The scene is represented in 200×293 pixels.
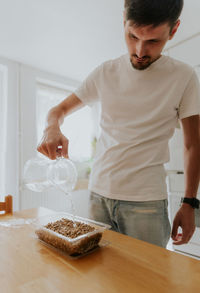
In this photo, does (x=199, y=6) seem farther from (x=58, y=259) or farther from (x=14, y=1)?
(x=58, y=259)

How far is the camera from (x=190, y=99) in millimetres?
828

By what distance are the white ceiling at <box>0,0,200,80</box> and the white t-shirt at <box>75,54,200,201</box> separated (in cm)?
134

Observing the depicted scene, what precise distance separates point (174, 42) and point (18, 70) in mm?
1882

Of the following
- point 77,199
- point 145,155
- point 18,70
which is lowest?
point 77,199

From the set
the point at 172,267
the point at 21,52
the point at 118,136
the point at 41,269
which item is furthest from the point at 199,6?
the point at 41,269

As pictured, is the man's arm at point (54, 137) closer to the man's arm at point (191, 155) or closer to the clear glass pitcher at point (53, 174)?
the clear glass pitcher at point (53, 174)

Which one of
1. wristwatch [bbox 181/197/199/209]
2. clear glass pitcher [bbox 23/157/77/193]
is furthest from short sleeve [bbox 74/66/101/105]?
wristwatch [bbox 181/197/199/209]

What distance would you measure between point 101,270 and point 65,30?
2222 millimetres

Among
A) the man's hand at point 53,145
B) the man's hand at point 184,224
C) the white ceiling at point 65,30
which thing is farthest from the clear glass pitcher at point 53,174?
the white ceiling at point 65,30

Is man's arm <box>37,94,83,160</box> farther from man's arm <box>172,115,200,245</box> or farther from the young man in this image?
man's arm <box>172,115,200,245</box>

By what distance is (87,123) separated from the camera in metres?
3.90

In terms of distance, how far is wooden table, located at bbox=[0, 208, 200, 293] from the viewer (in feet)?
1.54

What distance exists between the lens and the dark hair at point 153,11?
2.09 feet

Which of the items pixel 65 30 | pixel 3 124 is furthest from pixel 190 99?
pixel 3 124
